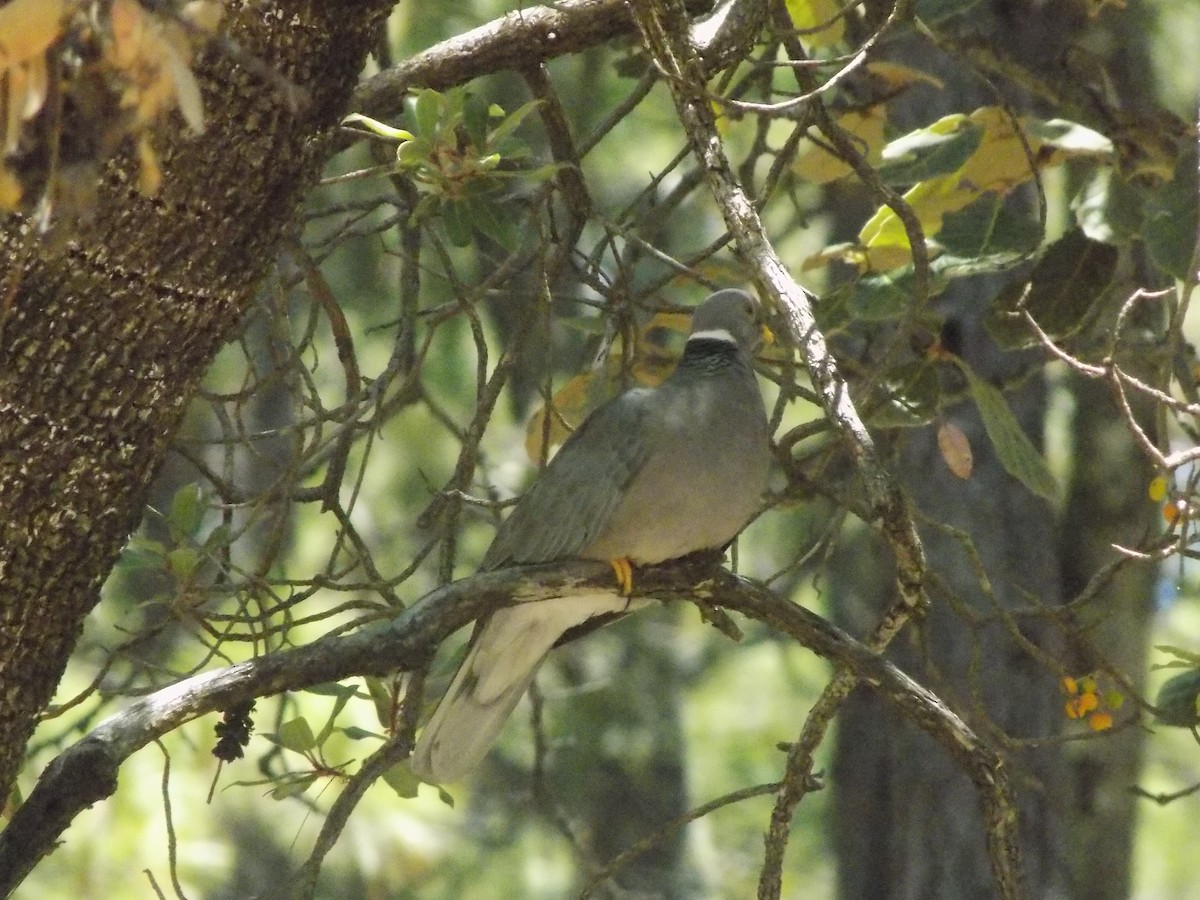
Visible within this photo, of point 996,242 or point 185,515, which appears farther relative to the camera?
point 996,242

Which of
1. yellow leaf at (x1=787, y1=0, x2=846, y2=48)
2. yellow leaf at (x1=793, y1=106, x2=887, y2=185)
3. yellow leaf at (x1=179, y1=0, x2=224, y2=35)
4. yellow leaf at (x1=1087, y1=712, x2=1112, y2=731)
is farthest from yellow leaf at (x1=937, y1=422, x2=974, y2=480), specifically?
yellow leaf at (x1=179, y1=0, x2=224, y2=35)

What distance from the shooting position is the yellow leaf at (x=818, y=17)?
134 inches

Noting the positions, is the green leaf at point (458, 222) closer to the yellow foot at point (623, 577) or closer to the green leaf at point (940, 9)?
the yellow foot at point (623, 577)

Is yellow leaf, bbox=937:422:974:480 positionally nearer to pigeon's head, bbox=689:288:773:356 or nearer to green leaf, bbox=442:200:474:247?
pigeon's head, bbox=689:288:773:356

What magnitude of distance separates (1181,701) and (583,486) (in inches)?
52.9

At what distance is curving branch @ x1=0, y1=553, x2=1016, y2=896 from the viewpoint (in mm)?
2172

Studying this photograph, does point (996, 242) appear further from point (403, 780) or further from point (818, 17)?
point (403, 780)

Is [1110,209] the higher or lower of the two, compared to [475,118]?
higher

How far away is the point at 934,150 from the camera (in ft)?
10.8

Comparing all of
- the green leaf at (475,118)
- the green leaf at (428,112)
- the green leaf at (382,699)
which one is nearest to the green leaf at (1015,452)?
the green leaf at (475,118)

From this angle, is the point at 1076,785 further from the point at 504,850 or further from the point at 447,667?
the point at 504,850

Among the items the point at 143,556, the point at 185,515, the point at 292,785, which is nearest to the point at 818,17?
the point at 185,515

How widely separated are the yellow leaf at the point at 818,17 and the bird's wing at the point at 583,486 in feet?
3.01

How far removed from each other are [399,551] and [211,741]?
3663 millimetres
